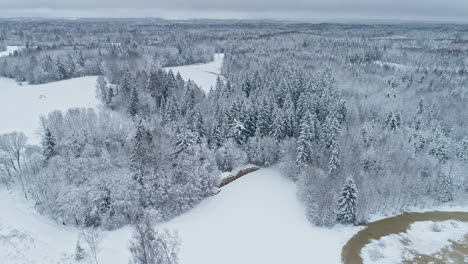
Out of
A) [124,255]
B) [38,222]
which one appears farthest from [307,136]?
[38,222]

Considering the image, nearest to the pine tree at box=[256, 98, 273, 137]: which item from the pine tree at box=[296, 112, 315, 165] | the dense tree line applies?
the dense tree line

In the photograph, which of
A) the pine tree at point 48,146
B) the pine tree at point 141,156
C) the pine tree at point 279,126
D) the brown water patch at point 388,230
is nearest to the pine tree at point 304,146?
the pine tree at point 279,126

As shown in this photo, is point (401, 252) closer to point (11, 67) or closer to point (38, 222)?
point (38, 222)

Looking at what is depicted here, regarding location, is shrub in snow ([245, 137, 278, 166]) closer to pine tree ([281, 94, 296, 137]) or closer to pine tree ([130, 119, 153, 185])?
pine tree ([281, 94, 296, 137])

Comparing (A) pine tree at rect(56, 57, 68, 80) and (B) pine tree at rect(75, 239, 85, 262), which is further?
(A) pine tree at rect(56, 57, 68, 80)

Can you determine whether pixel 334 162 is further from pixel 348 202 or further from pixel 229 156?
pixel 229 156

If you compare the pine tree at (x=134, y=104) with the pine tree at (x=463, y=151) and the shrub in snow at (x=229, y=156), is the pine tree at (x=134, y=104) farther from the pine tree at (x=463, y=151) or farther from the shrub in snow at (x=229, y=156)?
the pine tree at (x=463, y=151)
